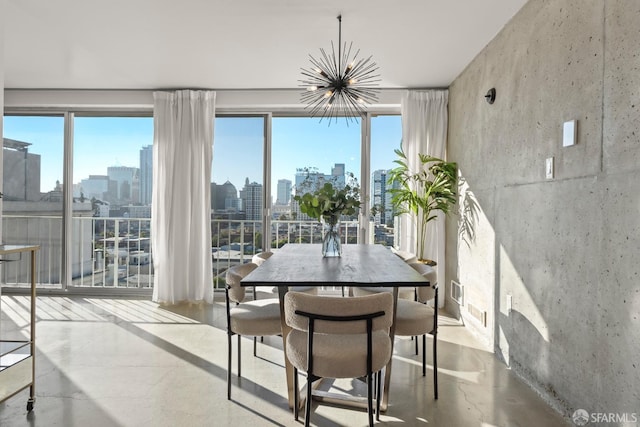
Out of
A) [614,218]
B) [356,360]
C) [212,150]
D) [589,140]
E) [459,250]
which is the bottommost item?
[356,360]

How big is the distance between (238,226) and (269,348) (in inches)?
88.0

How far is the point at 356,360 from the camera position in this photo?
1.90m

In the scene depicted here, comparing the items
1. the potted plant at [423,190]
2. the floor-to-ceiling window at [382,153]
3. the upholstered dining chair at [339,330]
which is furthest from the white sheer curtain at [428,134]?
the upholstered dining chair at [339,330]

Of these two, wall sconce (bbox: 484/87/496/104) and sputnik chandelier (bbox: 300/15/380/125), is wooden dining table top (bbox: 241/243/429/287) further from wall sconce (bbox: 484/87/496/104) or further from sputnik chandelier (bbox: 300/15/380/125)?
wall sconce (bbox: 484/87/496/104)

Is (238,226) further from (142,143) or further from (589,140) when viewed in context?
(589,140)

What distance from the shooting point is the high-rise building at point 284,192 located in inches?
206

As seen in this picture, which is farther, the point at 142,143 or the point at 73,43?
the point at 142,143

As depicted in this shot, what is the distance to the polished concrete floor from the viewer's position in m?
2.32

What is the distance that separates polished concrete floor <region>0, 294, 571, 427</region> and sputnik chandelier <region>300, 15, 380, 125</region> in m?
2.39

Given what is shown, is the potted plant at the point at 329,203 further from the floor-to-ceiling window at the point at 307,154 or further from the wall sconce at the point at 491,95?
the floor-to-ceiling window at the point at 307,154

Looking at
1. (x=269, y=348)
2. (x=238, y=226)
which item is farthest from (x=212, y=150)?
(x=269, y=348)

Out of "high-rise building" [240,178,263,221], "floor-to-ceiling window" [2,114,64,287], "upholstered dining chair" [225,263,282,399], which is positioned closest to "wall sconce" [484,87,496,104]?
"upholstered dining chair" [225,263,282,399]

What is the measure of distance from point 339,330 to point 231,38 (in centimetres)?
293

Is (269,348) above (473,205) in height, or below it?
below
